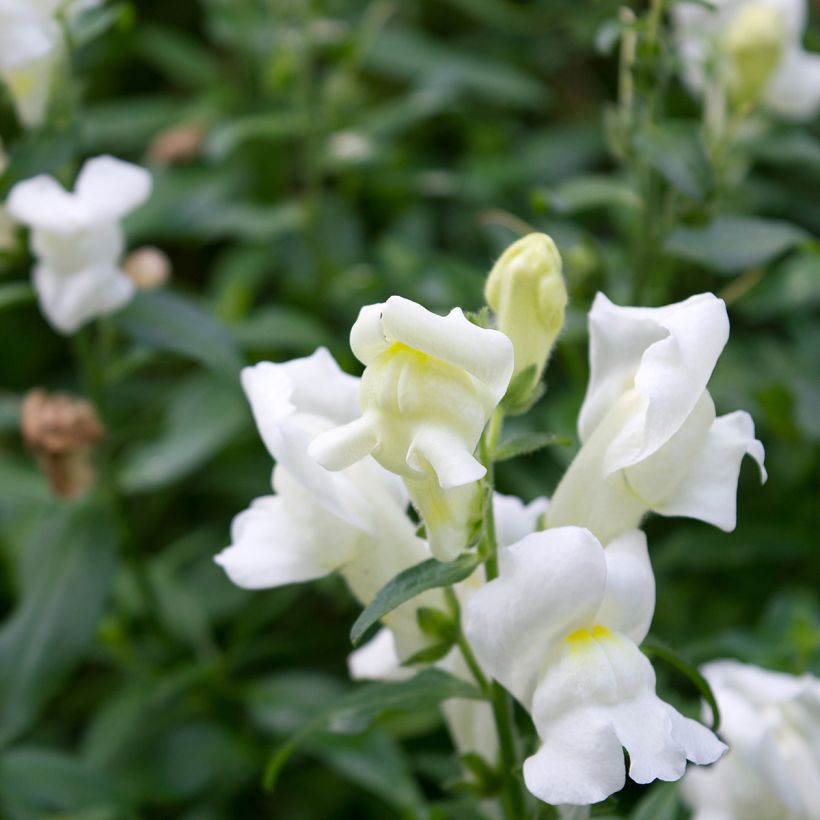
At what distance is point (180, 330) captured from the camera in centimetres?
133

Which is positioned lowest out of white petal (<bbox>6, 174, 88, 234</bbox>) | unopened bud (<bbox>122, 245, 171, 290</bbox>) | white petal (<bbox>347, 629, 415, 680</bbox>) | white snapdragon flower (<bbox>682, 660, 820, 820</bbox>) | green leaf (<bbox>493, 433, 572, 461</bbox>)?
white snapdragon flower (<bbox>682, 660, 820, 820</bbox>)

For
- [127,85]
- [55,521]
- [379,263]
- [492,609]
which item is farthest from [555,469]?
[127,85]

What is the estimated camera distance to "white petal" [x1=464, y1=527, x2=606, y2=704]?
27.9 inches

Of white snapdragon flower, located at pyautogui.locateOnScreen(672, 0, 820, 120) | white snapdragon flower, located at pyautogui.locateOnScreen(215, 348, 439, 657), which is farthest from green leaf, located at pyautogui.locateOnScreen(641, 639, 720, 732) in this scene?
white snapdragon flower, located at pyautogui.locateOnScreen(672, 0, 820, 120)

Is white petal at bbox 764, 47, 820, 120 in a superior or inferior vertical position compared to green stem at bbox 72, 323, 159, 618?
superior

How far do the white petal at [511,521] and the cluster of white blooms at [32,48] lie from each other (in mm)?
704

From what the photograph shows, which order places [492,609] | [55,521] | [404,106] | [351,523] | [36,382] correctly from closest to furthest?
[492,609]
[351,523]
[55,521]
[404,106]
[36,382]

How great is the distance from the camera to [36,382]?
213cm

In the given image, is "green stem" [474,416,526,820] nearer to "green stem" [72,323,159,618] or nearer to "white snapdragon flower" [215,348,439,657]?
"white snapdragon flower" [215,348,439,657]

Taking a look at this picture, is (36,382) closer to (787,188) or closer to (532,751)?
(787,188)

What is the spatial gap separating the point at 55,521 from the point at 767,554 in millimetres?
976

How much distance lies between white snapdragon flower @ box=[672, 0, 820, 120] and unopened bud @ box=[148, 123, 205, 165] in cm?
84

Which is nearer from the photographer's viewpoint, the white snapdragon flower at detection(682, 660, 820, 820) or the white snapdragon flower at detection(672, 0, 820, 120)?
the white snapdragon flower at detection(682, 660, 820, 820)

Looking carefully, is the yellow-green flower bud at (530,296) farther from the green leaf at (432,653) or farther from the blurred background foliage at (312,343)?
the blurred background foliage at (312,343)
